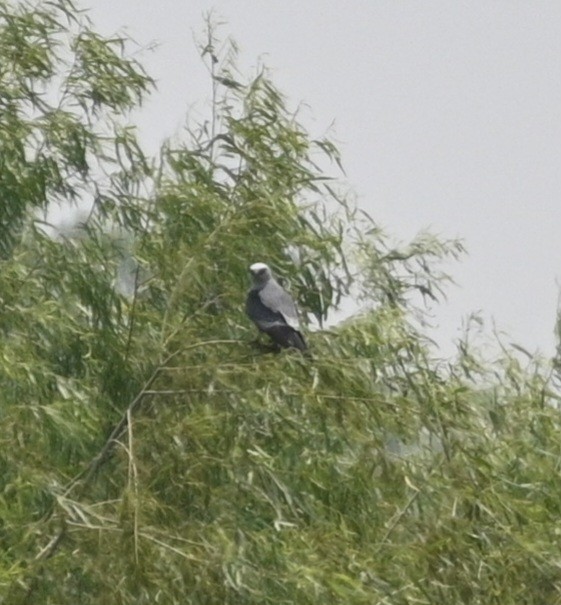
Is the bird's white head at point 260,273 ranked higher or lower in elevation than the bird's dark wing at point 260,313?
higher

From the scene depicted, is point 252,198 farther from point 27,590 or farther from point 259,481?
point 27,590

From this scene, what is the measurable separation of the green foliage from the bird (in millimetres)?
94

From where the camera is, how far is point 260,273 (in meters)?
8.70

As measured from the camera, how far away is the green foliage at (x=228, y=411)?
7.40 metres

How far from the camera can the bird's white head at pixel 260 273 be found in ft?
28.4

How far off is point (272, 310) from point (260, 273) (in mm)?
351

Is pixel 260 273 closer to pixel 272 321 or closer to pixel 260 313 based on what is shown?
pixel 260 313

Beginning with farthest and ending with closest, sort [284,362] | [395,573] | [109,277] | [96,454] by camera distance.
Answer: [109,277] → [96,454] → [284,362] → [395,573]

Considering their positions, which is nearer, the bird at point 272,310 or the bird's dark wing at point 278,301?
the bird at point 272,310

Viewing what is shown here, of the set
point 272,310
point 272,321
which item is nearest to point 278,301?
point 272,310

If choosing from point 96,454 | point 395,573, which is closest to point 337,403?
point 395,573

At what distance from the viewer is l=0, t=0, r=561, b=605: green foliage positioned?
24.3 ft

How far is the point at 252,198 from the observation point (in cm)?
951

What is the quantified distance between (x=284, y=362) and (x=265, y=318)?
1.02 ft
